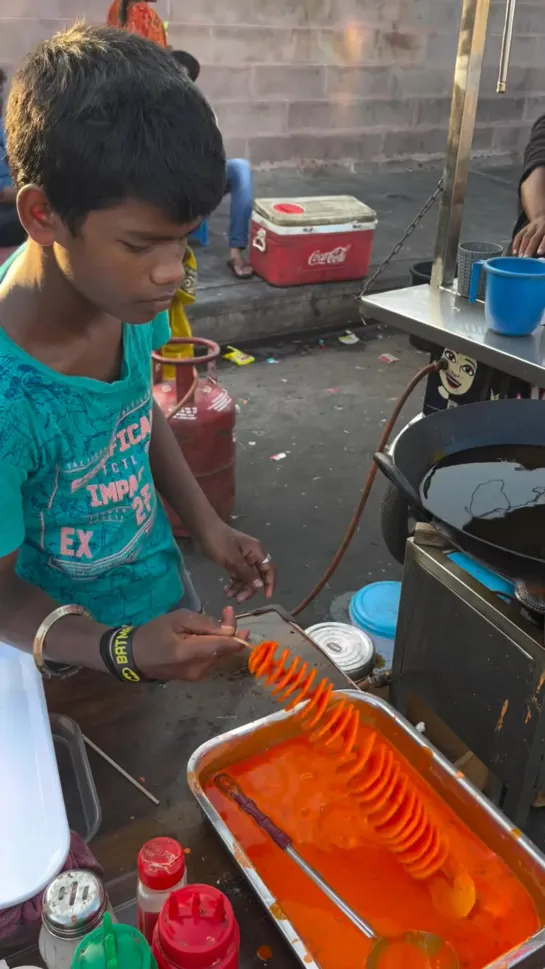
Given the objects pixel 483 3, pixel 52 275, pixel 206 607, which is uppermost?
pixel 483 3

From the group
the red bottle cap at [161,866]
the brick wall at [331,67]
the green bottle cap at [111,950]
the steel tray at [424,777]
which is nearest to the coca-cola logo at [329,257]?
the brick wall at [331,67]

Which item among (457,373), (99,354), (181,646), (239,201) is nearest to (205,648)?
(181,646)

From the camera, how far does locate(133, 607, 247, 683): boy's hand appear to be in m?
1.10

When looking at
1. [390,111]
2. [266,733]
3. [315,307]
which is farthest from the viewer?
[390,111]

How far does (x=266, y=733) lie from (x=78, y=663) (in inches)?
12.7

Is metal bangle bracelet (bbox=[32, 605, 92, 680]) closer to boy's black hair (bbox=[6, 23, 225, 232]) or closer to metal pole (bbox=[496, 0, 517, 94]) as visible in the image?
boy's black hair (bbox=[6, 23, 225, 232])

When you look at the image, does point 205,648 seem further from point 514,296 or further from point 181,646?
point 514,296

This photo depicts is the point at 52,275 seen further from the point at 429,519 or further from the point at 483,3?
the point at 483,3

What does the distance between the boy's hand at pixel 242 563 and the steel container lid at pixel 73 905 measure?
2.37 ft

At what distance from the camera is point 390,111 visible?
279 inches

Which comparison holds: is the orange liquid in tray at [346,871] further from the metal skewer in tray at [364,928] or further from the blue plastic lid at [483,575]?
the blue plastic lid at [483,575]

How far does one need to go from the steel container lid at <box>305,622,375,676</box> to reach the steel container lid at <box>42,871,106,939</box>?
1.26 metres

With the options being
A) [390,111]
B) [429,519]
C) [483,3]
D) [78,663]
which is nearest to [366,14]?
[390,111]

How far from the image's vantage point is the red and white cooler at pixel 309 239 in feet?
16.0
